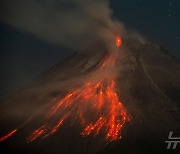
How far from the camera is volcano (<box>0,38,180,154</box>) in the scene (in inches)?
1711

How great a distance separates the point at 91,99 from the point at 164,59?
21.9 meters

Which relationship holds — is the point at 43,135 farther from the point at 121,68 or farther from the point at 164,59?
the point at 164,59

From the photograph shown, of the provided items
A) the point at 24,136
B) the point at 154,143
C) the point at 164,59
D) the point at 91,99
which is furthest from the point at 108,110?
the point at 164,59

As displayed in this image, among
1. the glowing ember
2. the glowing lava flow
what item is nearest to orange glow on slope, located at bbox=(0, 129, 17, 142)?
the glowing ember

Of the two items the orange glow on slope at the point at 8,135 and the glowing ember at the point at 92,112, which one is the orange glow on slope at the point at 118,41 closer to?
the glowing ember at the point at 92,112

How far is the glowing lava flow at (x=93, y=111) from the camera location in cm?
4569

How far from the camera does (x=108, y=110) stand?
50031 mm

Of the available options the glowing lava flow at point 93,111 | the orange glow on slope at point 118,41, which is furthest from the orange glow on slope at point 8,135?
the orange glow on slope at point 118,41

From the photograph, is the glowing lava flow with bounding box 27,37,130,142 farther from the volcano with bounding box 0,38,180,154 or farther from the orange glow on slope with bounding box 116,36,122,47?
the orange glow on slope with bounding box 116,36,122,47

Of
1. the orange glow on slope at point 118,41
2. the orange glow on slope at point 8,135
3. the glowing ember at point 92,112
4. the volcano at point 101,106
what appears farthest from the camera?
the orange glow on slope at point 118,41

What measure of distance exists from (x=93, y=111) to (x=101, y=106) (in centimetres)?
168

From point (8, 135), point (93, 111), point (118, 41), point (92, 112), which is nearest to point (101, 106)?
point (93, 111)

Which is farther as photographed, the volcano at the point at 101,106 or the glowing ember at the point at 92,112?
the glowing ember at the point at 92,112

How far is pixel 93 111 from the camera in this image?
50.0 metres
